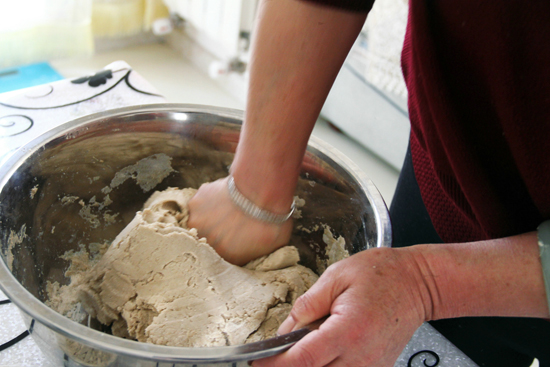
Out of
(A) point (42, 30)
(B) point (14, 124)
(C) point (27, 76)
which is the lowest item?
(C) point (27, 76)

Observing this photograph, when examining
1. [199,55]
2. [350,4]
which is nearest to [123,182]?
[350,4]

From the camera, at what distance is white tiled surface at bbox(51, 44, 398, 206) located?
67.2 inches

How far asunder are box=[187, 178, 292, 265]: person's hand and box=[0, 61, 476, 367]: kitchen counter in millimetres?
214

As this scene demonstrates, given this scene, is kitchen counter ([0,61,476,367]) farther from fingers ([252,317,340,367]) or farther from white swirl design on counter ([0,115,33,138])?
fingers ([252,317,340,367])

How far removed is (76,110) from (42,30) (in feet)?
3.29

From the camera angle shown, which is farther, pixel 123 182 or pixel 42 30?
pixel 42 30

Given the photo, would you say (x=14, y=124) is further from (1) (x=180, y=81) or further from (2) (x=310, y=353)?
(1) (x=180, y=81)

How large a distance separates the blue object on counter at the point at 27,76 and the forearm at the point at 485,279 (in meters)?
1.63

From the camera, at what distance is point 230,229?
60 centimetres

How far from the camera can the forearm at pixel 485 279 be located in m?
0.43

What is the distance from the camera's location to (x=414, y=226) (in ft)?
2.55

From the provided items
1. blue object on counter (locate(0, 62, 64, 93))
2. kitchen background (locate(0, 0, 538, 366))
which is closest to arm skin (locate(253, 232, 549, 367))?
kitchen background (locate(0, 0, 538, 366))

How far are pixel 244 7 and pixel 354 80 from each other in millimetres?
460

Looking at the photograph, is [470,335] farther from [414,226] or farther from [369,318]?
[369,318]
